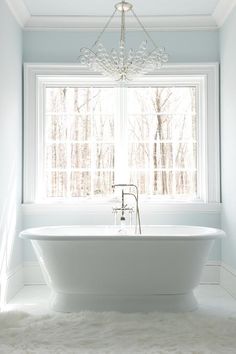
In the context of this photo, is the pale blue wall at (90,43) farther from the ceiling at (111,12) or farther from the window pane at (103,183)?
the window pane at (103,183)

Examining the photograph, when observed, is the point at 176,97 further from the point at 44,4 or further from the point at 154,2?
the point at 44,4

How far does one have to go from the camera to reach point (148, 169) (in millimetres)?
5289

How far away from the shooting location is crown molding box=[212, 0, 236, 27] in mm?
4621

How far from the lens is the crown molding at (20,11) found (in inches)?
179

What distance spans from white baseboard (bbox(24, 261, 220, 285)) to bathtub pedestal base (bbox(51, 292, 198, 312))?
1.15 m

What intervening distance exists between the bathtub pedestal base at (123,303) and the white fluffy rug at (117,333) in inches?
6.1

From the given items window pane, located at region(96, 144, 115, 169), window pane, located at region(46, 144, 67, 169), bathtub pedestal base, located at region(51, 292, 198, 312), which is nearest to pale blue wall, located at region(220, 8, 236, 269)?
bathtub pedestal base, located at region(51, 292, 198, 312)

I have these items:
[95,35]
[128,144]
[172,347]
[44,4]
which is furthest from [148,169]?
[172,347]

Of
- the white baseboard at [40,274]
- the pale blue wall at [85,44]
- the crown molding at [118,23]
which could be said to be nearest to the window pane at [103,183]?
the white baseboard at [40,274]

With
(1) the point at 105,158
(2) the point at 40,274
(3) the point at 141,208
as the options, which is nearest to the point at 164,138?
(1) the point at 105,158

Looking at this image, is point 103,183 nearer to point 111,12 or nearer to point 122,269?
point 122,269

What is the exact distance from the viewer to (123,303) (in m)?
3.96

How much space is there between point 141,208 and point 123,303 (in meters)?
1.33

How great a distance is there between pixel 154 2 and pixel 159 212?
198cm
